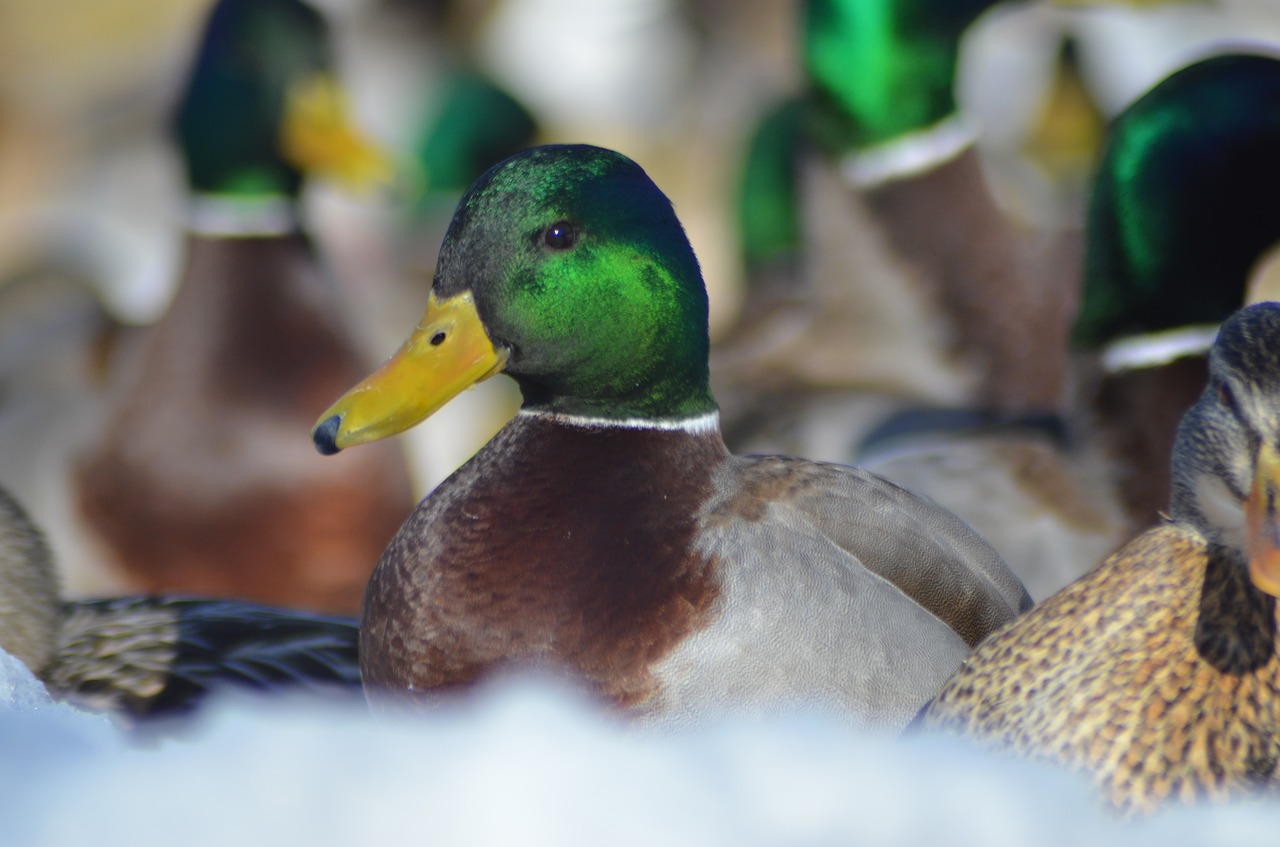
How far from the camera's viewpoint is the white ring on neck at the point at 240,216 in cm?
454

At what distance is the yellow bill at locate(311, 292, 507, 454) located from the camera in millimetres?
2201

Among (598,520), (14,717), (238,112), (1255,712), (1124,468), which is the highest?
(238,112)

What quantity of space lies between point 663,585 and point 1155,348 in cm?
166

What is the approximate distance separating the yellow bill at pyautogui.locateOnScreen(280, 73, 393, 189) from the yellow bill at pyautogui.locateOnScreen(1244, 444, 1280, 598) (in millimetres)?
3483

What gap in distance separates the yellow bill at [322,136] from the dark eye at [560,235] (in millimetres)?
2558

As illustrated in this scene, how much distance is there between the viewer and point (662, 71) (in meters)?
9.25

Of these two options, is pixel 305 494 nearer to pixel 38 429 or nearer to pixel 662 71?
pixel 38 429

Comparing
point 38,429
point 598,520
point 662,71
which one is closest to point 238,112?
point 38,429

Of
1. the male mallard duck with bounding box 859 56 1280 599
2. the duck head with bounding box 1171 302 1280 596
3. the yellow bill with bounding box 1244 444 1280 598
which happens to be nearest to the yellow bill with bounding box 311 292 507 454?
the duck head with bounding box 1171 302 1280 596

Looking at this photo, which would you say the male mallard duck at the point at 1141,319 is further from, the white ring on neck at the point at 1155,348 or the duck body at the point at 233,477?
the duck body at the point at 233,477

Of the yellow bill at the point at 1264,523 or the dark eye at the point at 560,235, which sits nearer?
the yellow bill at the point at 1264,523

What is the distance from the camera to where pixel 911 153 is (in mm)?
4699

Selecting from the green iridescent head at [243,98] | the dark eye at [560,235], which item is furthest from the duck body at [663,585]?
the green iridescent head at [243,98]

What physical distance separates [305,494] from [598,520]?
2.07 meters
